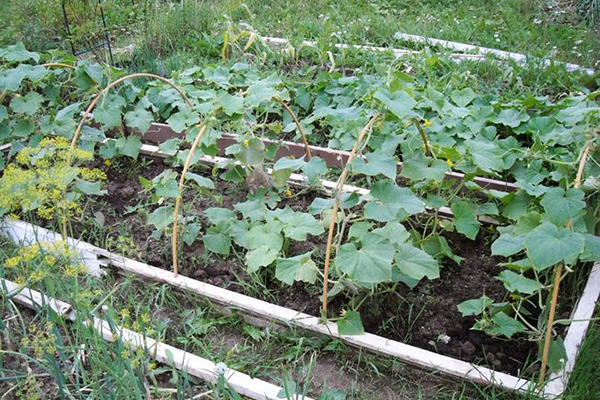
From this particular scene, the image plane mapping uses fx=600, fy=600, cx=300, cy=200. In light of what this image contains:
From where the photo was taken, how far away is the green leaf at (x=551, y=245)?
188 cm

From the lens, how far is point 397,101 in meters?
2.31

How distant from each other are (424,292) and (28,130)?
7.40 feet

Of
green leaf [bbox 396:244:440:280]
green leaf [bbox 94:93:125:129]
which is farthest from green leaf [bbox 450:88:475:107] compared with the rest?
green leaf [bbox 94:93:125:129]

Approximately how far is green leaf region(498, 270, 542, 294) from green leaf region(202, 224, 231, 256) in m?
1.17

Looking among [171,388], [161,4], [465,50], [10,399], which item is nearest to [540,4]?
[465,50]

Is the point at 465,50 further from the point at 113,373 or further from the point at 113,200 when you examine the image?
the point at 113,373

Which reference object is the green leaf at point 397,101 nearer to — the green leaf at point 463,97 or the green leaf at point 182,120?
the green leaf at point 182,120

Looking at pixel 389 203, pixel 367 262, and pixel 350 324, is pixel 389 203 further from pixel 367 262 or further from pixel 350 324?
pixel 350 324

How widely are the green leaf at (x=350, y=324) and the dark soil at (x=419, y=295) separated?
16cm

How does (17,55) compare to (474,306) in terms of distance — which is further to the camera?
(17,55)

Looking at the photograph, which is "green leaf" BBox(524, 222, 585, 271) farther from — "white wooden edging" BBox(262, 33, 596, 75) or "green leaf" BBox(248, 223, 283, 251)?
"white wooden edging" BBox(262, 33, 596, 75)

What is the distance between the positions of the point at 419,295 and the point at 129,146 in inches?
69.4

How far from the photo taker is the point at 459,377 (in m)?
2.12

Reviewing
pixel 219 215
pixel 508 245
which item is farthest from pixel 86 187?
pixel 508 245
